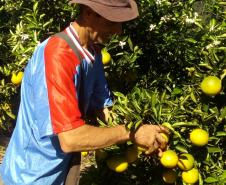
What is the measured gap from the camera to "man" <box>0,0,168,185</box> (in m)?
2.10

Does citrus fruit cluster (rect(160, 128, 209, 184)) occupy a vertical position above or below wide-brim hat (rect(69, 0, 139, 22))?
below

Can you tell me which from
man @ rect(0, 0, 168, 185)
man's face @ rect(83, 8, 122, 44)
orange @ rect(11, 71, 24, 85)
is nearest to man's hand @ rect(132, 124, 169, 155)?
man @ rect(0, 0, 168, 185)

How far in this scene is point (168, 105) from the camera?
2.77m

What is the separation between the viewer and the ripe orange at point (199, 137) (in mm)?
2587

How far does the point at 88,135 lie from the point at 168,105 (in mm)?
777

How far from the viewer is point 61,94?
2.10 m

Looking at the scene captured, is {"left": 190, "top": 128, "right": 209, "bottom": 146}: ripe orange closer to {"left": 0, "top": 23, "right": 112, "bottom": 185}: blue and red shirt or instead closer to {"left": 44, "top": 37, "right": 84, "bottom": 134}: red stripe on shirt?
{"left": 0, "top": 23, "right": 112, "bottom": 185}: blue and red shirt

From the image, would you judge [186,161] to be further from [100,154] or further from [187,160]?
[100,154]

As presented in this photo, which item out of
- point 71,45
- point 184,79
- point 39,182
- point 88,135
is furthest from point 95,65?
point 184,79

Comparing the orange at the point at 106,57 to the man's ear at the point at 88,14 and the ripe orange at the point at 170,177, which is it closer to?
the ripe orange at the point at 170,177

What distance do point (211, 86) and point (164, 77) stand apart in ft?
3.73

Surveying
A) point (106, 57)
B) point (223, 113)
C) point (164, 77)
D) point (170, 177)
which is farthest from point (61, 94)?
point (164, 77)

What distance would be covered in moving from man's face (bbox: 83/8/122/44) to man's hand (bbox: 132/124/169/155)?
0.49 metres

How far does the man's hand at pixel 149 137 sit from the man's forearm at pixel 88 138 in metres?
0.10
